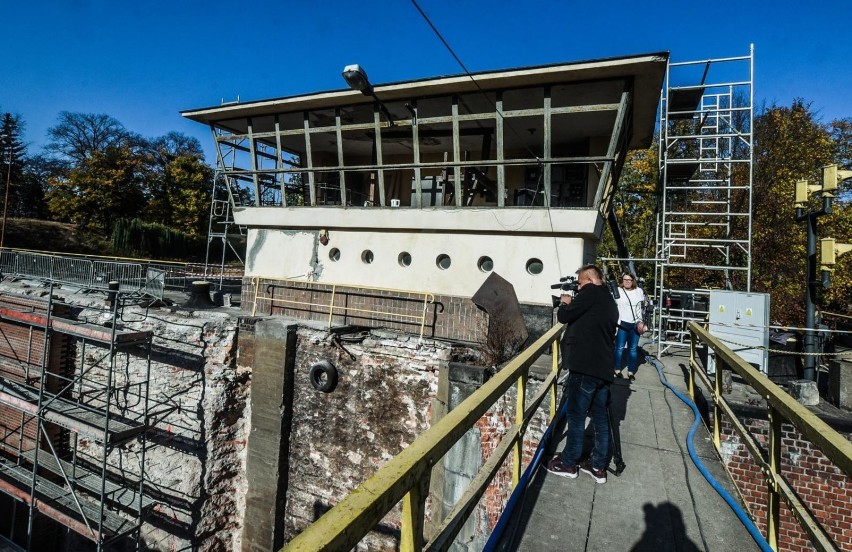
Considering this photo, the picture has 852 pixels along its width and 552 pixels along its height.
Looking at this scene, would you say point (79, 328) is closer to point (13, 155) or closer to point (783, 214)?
point (783, 214)

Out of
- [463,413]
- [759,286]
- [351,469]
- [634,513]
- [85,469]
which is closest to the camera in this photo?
[463,413]

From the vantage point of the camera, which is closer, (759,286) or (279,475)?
(279,475)

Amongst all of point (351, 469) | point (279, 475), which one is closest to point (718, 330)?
point (351, 469)

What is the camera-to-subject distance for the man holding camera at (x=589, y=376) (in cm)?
393

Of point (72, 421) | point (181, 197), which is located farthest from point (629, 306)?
point (181, 197)

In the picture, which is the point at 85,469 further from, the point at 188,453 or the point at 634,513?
the point at 634,513

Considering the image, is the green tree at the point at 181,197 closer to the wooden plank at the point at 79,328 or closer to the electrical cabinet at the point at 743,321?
the wooden plank at the point at 79,328

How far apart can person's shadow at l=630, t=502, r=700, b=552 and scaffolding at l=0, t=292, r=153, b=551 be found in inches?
427

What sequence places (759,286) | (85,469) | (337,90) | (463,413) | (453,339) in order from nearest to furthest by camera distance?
(463,413)
(453,339)
(337,90)
(85,469)
(759,286)

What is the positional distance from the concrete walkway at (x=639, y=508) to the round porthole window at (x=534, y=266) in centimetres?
580

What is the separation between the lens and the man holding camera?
3928 mm

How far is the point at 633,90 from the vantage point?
9.91 m

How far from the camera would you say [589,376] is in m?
3.97

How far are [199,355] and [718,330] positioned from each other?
12510mm
